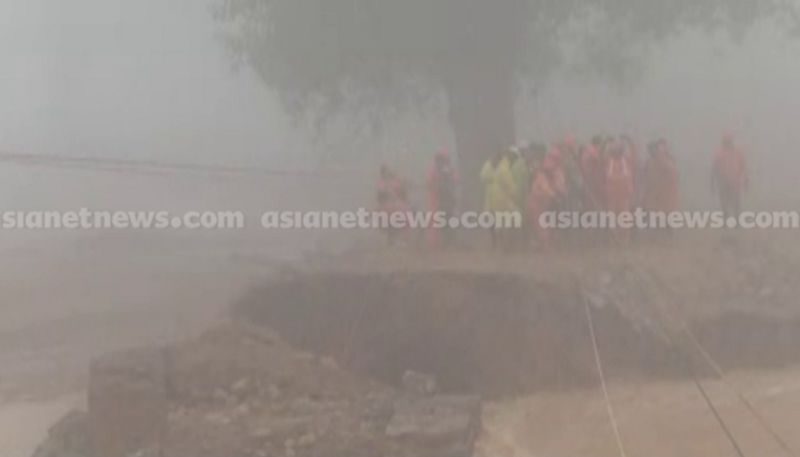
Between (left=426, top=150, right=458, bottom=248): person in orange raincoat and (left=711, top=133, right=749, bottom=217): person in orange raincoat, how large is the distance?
3.11ft

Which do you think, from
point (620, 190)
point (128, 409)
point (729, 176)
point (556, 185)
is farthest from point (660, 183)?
point (128, 409)

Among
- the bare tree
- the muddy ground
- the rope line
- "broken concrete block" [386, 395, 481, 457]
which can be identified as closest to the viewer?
"broken concrete block" [386, 395, 481, 457]

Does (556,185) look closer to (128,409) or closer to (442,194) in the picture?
(442,194)

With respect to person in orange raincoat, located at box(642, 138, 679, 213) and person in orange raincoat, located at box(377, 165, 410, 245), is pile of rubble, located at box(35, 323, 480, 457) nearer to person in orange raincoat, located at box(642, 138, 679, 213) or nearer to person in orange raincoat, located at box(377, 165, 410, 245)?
person in orange raincoat, located at box(377, 165, 410, 245)

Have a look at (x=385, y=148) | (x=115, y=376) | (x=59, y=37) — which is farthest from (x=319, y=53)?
(x=115, y=376)

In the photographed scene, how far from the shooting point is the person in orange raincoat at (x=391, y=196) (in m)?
5.82

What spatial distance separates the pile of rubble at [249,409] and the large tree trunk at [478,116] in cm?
77

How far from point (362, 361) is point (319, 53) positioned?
114cm

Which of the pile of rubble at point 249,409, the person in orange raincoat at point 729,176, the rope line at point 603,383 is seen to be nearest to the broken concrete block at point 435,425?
the pile of rubble at point 249,409

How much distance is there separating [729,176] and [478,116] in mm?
932

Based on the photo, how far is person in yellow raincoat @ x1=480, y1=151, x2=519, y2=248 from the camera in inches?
228

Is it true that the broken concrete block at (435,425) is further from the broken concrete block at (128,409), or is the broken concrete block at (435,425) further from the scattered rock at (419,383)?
the broken concrete block at (128,409)

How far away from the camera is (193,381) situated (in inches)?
221

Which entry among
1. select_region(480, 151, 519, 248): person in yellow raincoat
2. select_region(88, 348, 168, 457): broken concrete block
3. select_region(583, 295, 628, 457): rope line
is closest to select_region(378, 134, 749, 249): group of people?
select_region(480, 151, 519, 248): person in yellow raincoat
